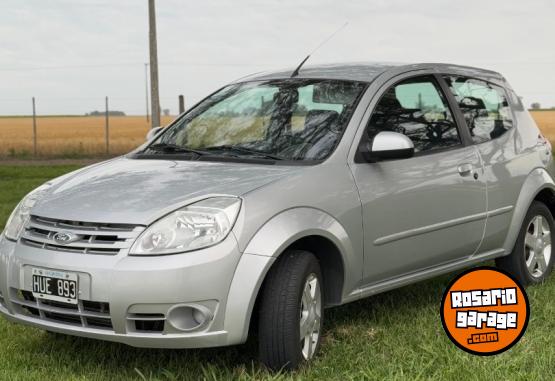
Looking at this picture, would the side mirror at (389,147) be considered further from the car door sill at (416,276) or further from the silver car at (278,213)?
the car door sill at (416,276)

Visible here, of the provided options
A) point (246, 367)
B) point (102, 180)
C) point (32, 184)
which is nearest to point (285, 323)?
point (246, 367)

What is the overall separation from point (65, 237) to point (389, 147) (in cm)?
187

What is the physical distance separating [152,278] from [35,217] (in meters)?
0.92

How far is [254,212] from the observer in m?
4.33

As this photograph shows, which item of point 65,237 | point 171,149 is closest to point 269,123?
point 171,149

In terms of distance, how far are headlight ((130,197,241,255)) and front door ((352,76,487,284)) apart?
1044mm

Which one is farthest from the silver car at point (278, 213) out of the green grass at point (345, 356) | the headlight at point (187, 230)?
the green grass at point (345, 356)

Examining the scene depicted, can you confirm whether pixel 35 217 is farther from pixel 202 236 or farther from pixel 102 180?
pixel 202 236

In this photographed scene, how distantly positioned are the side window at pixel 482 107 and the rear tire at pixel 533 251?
0.71 meters

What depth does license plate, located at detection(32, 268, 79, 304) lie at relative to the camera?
4.30 meters

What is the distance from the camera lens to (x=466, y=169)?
232 inches

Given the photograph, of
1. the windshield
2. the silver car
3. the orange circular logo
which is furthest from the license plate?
the orange circular logo

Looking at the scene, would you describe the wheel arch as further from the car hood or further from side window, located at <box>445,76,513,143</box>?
side window, located at <box>445,76,513,143</box>

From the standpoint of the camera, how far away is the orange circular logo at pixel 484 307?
414cm
